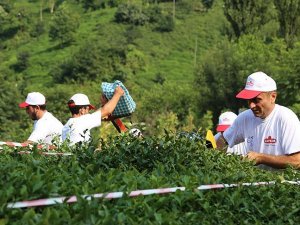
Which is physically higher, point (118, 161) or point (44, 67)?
point (118, 161)

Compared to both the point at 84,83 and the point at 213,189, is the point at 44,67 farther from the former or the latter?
the point at 213,189

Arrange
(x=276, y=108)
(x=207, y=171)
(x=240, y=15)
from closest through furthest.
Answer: (x=207, y=171) < (x=276, y=108) < (x=240, y=15)

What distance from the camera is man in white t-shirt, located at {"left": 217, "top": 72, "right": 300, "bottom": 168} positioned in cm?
603

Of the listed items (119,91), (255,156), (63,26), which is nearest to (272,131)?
(255,156)

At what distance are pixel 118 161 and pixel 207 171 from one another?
0.75m

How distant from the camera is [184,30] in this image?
327ft

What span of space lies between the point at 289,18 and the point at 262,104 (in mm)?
48006

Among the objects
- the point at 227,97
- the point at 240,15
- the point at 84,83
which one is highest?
the point at 240,15

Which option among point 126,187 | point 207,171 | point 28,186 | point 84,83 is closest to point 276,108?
point 207,171

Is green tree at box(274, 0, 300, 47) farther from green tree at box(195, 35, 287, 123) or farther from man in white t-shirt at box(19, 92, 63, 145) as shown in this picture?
man in white t-shirt at box(19, 92, 63, 145)

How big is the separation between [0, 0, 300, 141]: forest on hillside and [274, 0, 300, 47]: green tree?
0.08 meters

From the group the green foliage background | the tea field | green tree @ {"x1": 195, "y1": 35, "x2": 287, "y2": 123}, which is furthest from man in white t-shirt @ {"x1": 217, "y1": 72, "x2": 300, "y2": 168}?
green tree @ {"x1": 195, "y1": 35, "x2": 287, "y2": 123}

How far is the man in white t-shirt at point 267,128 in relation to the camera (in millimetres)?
6031

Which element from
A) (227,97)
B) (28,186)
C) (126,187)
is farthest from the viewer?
(227,97)
